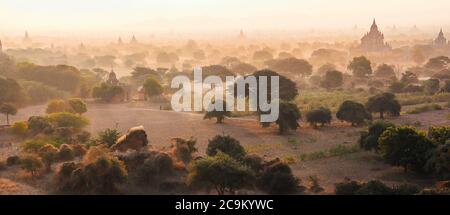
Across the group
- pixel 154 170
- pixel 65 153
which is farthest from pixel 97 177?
pixel 65 153

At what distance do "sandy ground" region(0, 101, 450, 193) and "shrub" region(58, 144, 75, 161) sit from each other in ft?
12.6

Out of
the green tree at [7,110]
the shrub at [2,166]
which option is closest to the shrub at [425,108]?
the shrub at [2,166]

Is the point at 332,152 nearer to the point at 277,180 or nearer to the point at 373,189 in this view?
the point at 277,180

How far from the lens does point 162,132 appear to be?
34312 mm

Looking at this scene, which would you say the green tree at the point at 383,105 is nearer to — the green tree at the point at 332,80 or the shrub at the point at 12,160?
the green tree at the point at 332,80

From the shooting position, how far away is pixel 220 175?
20.2 meters

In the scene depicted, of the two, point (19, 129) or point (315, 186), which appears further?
point (19, 129)

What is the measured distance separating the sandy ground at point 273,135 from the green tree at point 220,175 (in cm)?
406

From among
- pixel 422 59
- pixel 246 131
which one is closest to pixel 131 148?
pixel 246 131

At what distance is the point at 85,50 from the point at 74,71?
7635 centimetres

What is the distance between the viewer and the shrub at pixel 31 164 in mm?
23125

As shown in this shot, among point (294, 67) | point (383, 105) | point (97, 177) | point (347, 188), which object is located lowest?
point (347, 188)

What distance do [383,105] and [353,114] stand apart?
423 cm
